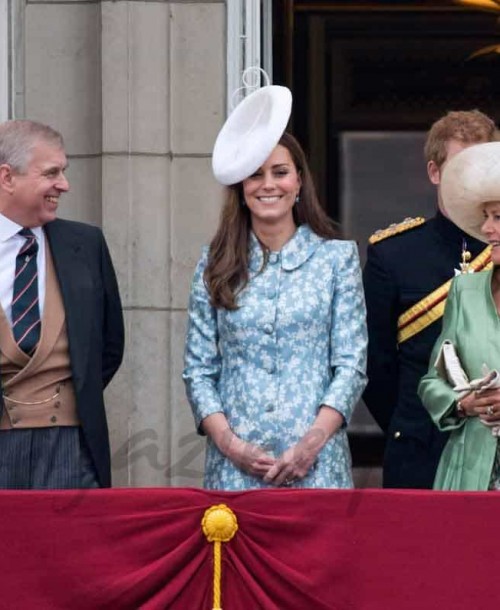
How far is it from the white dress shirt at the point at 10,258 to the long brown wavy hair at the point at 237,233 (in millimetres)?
556

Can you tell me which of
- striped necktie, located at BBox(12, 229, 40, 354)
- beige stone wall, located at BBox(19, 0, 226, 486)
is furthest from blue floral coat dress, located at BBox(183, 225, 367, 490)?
beige stone wall, located at BBox(19, 0, 226, 486)

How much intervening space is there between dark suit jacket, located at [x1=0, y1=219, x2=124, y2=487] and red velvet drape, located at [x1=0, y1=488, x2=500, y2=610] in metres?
0.76

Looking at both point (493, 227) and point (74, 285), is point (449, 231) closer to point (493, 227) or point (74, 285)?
point (493, 227)

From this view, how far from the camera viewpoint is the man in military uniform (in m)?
8.41

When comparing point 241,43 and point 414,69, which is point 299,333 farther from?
point 414,69

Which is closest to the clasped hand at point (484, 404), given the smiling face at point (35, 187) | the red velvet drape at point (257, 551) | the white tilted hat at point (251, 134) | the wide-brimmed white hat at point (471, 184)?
the red velvet drape at point (257, 551)

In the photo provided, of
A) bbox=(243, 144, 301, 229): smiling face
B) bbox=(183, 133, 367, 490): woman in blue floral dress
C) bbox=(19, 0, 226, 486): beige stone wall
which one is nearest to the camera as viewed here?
bbox=(183, 133, 367, 490): woman in blue floral dress

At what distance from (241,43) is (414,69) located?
274 centimetres

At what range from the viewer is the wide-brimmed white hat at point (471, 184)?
7.82m

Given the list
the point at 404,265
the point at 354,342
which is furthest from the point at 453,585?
the point at 404,265

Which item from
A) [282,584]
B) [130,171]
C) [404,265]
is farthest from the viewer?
[130,171]

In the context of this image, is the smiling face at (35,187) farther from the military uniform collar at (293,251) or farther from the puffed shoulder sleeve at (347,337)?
the puffed shoulder sleeve at (347,337)

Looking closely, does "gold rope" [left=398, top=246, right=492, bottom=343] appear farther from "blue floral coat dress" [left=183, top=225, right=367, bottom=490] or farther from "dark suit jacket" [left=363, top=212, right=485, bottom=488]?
"blue floral coat dress" [left=183, top=225, right=367, bottom=490]

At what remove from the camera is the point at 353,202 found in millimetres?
12672
